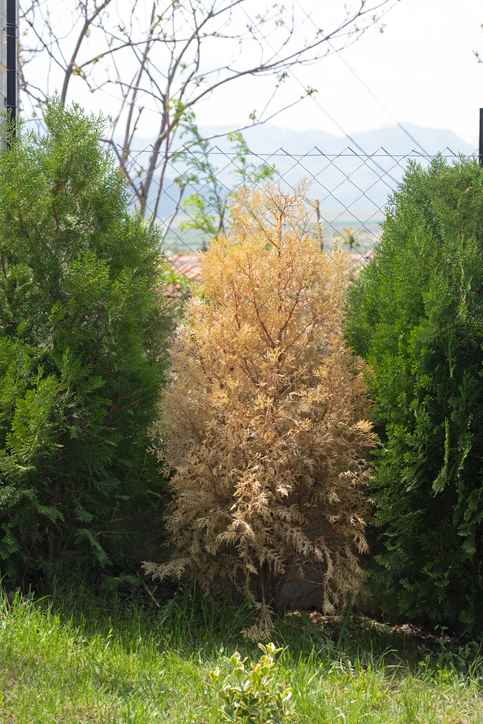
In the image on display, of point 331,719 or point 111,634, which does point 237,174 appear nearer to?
point 111,634

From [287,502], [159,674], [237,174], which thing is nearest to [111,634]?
[159,674]

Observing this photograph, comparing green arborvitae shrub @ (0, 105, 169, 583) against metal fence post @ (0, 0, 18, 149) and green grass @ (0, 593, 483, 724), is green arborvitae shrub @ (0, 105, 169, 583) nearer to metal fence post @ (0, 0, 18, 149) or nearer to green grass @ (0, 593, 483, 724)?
green grass @ (0, 593, 483, 724)

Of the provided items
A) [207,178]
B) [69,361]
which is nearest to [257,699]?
[69,361]

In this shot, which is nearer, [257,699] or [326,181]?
[257,699]

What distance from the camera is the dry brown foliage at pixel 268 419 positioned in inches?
156

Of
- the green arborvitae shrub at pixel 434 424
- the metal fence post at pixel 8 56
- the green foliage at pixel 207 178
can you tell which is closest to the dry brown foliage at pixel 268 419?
the green arborvitae shrub at pixel 434 424

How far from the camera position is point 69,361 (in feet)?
13.3

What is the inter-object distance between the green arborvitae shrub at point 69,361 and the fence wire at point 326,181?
2.91 feet

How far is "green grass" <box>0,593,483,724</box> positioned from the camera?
10.5 ft

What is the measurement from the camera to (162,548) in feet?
14.9

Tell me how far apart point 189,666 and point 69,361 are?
1366 mm

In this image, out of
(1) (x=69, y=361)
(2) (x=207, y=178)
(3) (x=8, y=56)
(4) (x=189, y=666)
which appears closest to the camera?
(4) (x=189, y=666)

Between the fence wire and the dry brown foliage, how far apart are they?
0.82m

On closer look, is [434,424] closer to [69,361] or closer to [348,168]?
[69,361]
